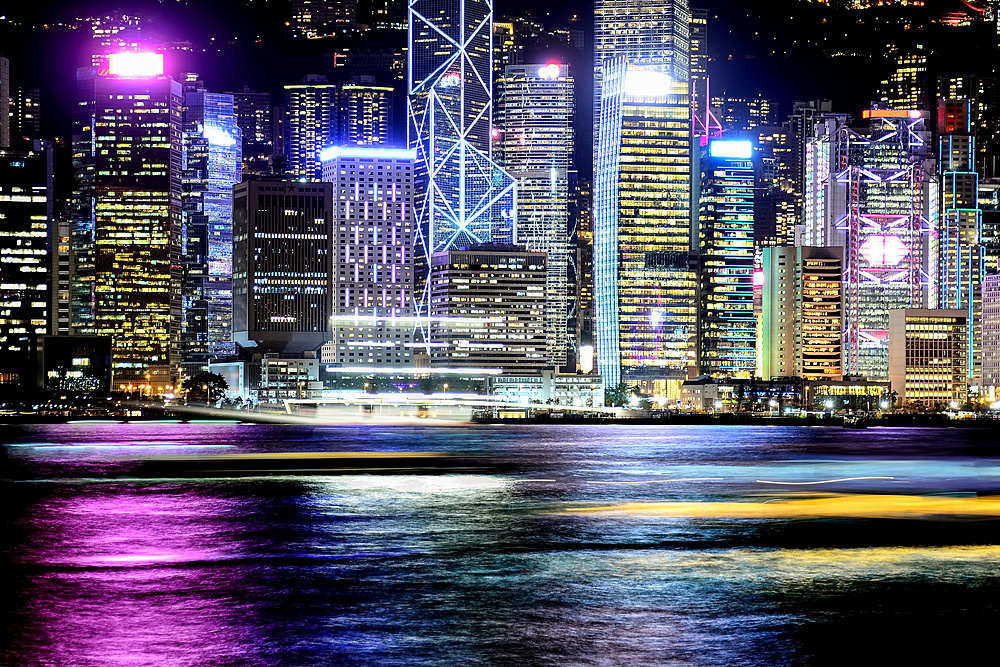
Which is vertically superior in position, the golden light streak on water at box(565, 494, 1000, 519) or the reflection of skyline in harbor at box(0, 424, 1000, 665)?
the reflection of skyline in harbor at box(0, 424, 1000, 665)

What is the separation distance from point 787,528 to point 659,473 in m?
26.7

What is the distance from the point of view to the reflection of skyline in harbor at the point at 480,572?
22547 millimetres

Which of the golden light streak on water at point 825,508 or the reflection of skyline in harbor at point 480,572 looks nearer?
the reflection of skyline in harbor at point 480,572

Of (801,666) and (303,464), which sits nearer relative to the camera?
(801,666)

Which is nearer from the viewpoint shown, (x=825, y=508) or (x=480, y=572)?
(x=480, y=572)

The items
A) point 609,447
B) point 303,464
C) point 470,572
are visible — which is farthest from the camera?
point 609,447

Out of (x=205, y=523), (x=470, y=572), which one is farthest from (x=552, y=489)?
(x=470, y=572)

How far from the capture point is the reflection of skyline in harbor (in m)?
22.5

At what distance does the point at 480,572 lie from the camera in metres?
30.5

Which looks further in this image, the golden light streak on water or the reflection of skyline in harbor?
the golden light streak on water

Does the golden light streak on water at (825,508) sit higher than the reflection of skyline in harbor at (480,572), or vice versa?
the reflection of skyline in harbor at (480,572)

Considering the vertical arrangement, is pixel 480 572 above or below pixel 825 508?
above

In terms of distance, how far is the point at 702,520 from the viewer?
42031 mm

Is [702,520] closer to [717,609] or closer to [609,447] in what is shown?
[717,609]
